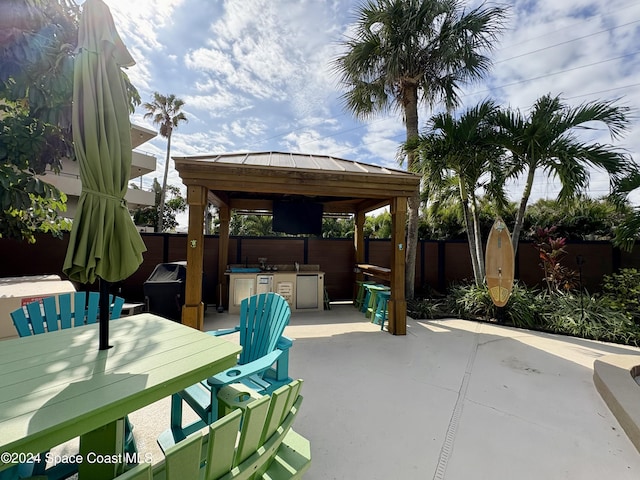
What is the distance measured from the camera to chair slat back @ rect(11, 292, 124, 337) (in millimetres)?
2203

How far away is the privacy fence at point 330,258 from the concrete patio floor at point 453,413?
3.09 m

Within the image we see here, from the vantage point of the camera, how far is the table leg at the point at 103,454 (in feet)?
3.73

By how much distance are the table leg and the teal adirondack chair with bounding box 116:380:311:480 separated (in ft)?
1.34

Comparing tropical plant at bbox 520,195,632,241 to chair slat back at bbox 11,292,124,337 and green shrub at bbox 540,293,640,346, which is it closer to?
green shrub at bbox 540,293,640,346

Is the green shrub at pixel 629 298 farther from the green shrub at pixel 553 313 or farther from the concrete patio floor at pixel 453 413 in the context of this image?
the concrete patio floor at pixel 453 413

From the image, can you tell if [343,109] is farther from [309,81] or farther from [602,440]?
[602,440]

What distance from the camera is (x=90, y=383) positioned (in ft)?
3.94

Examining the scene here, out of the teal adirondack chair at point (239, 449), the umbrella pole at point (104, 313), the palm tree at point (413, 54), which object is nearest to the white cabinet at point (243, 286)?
the palm tree at point (413, 54)

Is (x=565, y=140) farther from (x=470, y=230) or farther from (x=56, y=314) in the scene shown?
(x=56, y=314)

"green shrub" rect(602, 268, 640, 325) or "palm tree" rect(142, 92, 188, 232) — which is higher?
"palm tree" rect(142, 92, 188, 232)

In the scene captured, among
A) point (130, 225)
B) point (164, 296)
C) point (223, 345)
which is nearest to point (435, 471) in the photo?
point (223, 345)

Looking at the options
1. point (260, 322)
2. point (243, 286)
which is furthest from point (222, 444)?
point (243, 286)

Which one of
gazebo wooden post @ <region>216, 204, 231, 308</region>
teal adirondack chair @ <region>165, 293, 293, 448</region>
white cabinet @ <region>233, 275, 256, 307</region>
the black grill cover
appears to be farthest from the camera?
gazebo wooden post @ <region>216, 204, 231, 308</region>

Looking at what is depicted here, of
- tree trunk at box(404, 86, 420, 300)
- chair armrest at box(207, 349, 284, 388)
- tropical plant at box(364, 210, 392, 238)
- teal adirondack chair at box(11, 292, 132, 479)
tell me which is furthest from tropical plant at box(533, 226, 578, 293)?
tropical plant at box(364, 210, 392, 238)
